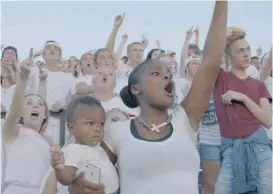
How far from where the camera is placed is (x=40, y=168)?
393 cm

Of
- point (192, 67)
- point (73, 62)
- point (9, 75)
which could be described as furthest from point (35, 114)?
point (73, 62)

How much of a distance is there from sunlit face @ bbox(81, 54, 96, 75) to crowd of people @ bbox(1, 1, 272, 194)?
0.6 inches

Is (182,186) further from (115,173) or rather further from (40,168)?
(40,168)

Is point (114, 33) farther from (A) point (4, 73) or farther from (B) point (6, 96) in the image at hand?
(B) point (6, 96)

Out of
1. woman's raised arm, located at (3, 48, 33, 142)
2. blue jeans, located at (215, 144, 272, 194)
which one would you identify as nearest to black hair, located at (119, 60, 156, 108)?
woman's raised arm, located at (3, 48, 33, 142)

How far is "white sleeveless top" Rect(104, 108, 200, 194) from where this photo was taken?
2.25m

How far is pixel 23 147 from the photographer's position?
3971 mm

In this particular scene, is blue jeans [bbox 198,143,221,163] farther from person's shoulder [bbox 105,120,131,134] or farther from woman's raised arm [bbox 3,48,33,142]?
person's shoulder [bbox 105,120,131,134]

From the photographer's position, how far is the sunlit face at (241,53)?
13.5ft

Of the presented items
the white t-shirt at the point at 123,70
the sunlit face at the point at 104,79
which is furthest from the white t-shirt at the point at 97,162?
the white t-shirt at the point at 123,70

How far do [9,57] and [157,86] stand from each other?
4111 mm

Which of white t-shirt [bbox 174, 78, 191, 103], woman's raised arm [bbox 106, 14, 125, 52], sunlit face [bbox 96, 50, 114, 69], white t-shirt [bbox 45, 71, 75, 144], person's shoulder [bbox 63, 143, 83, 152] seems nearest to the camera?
person's shoulder [bbox 63, 143, 83, 152]

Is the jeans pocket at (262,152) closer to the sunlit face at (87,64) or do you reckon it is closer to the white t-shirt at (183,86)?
the white t-shirt at (183,86)

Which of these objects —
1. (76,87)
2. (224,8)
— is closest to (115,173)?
(224,8)
